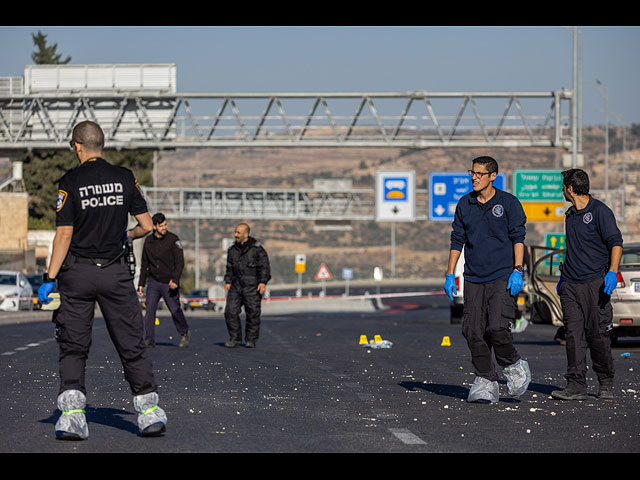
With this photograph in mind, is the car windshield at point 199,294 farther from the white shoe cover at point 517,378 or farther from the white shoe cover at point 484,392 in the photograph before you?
the white shoe cover at point 484,392

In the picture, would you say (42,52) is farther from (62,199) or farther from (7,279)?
(62,199)

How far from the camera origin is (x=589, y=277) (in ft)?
Result: 40.6

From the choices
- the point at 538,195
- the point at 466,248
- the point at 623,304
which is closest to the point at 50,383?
the point at 466,248

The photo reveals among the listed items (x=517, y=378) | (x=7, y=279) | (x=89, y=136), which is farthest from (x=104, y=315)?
(x=7, y=279)

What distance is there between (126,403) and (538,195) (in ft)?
133

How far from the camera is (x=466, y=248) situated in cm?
1202

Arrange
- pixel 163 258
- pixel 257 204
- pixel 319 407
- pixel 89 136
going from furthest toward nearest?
pixel 257 204
pixel 163 258
pixel 319 407
pixel 89 136

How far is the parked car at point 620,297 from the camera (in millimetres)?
19016

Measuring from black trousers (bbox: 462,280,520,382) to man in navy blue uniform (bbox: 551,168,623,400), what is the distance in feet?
2.57

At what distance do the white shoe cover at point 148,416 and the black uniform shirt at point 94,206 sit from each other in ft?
3.10

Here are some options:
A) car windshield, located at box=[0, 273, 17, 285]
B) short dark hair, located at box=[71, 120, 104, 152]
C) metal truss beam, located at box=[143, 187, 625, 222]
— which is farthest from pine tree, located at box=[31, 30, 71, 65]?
short dark hair, located at box=[71, 120, 104, 152]

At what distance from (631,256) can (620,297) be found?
1.40m

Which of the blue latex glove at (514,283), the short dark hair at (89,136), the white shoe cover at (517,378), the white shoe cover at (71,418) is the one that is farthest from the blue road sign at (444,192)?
the white shoe cover at (71,418)
